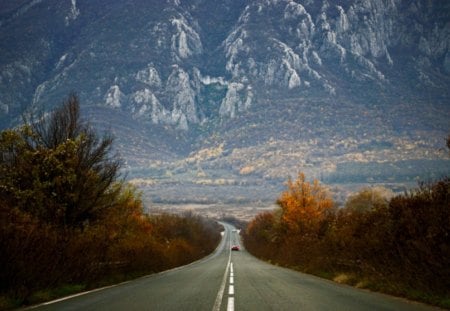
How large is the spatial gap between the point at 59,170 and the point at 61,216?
89.5 inches

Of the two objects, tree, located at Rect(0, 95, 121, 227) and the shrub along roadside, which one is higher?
tree, located at Rect(0, 95, 121, 227)

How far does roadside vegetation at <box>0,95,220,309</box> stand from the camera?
14.1 m

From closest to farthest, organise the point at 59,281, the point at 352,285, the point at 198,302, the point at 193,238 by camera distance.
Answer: the point at 198,302
the point at 59,281
the point at 352,285
the point at 193,238

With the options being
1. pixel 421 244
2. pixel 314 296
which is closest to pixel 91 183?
pixel 314 296

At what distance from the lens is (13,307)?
12734 mm

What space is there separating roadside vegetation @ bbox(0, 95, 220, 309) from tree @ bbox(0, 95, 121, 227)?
45mm

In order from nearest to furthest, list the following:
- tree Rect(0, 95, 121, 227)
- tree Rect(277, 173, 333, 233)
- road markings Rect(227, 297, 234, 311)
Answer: road markings Rect(227, 297, 234, 311)
tree Rect(0, 95, 121, 227)
tree Rect(277, 173, 333, 233)

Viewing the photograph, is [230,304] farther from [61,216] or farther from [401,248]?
[61,216]

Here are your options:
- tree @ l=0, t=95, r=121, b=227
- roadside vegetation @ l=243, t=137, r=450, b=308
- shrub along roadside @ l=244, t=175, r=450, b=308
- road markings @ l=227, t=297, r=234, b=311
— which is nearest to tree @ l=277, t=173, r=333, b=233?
roadside vegetation @ l=243, t=137, r=450, b=308

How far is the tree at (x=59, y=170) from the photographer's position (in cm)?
2162

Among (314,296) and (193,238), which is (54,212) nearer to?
(314,296)

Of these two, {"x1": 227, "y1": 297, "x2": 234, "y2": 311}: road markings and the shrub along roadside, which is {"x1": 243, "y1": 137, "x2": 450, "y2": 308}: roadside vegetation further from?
{"x1": 227, "y1": 297, "x2": 234, "y2": 311}: road markings

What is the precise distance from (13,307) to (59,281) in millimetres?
4652

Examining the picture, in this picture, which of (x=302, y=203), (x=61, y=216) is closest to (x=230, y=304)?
(x=61, y=216)
